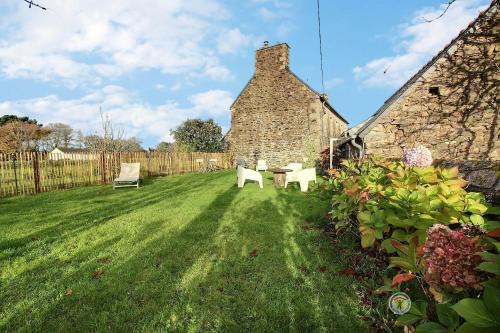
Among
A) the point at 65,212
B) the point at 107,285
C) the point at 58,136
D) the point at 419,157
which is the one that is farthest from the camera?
the point at 58,136

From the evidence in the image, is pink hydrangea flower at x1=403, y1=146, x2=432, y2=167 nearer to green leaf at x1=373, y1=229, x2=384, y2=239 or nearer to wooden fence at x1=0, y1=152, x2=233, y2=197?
green leaf at x1=373, y1=229, x2=384, y2=239

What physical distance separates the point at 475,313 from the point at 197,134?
41.5 meters

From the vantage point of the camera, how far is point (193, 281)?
154 inches

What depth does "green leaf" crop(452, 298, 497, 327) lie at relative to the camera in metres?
1.19

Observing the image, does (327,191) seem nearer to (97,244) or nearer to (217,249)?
(217,249)

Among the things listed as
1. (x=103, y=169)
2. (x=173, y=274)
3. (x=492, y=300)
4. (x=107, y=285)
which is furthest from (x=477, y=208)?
(x=103, y=169)

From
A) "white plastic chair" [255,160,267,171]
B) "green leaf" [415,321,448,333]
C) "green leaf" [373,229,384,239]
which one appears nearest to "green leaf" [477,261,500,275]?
"green leaf" [415,321,448,333]

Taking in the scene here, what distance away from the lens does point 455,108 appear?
7801 millimetres

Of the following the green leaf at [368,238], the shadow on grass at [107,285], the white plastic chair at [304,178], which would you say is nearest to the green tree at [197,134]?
the white plastic chair at [304,178]

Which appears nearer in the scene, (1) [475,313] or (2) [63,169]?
(1) [475,313]

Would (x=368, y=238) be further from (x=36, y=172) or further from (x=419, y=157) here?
(x=36, y=172)

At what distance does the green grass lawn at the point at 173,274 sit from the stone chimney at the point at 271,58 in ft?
61.5

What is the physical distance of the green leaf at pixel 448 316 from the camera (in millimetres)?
1492

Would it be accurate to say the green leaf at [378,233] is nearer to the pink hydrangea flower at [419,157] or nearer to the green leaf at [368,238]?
the green leaf at [368,238]
